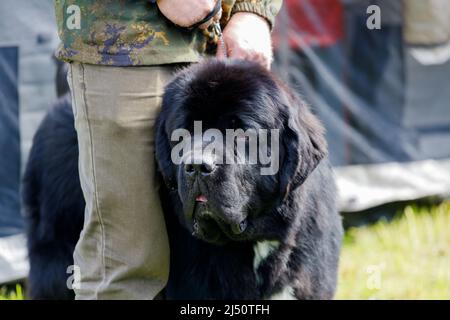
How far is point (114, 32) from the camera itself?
9.00 ft

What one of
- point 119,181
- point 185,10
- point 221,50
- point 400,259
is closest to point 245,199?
point 119,181

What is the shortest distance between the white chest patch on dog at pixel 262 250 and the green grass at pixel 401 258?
45.2 inches

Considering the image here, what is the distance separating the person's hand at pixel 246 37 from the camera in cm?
304

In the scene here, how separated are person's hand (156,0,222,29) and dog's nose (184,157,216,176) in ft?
1.65

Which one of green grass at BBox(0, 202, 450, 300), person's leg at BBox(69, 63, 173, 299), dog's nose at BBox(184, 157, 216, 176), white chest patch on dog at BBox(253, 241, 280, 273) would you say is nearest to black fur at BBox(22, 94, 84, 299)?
green grass at BBox(0, 202, 450, 300)

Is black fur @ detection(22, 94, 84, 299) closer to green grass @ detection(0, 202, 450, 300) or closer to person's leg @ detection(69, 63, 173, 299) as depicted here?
green grass @ detection(0, 202, 450, 300)

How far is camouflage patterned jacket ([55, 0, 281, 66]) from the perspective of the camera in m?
2.74

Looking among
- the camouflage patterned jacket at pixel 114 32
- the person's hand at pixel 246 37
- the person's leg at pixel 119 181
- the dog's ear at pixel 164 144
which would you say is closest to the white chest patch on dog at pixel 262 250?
the person's leg at pixel 119 181

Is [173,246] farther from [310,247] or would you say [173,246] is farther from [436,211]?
[436,211]

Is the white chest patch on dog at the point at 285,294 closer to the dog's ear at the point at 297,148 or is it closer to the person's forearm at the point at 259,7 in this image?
the dog's ear at the point at 297,148

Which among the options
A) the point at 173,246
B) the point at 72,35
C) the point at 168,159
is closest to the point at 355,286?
the point at 173,246

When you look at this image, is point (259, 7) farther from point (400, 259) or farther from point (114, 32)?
point (400, 259)

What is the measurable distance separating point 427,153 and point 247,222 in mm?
3031

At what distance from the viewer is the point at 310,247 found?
3.20 m
